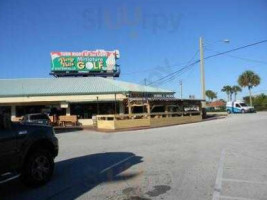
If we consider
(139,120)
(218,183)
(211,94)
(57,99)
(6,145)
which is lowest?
(218,183)

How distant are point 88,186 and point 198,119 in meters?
31.8

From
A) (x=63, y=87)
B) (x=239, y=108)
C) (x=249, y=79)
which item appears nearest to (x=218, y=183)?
(x=63, y=87)

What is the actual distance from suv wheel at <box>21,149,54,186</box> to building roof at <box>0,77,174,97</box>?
103 ft

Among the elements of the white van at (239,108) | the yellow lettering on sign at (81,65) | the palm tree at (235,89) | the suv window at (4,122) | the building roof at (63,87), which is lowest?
the suv window at (4,122)

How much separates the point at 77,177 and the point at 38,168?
3.46 ft

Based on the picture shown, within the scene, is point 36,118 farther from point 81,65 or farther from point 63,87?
point 81,65

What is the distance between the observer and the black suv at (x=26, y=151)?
304 inches

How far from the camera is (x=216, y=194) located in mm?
7367

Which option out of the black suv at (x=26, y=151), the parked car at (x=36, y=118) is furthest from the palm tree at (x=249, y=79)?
the black suv at (x=26, y=151)

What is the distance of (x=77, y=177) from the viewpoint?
9.41m

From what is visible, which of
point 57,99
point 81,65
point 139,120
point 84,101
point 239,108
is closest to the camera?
point 139,120

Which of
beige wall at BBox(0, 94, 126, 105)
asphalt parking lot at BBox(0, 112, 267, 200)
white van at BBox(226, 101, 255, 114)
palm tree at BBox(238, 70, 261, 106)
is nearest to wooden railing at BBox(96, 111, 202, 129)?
beige wall at BBox(0, 94, 126, 105)

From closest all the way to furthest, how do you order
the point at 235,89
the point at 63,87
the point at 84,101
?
1. the point at 84,101
2. the point at 63,87
3. the point at 235,89

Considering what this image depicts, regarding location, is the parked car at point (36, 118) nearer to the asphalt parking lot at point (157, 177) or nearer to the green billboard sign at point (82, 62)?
the asphalt parking lot at point (157, 177)
